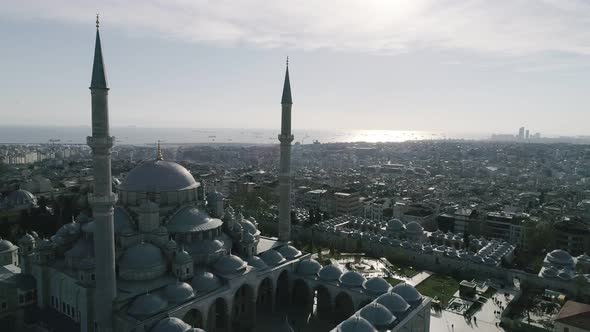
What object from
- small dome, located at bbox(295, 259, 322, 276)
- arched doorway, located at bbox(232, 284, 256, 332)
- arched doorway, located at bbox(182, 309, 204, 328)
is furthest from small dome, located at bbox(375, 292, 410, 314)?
arched doorway, located at bbox(182, 309, 204, 328)

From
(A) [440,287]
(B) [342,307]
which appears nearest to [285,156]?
(B) [342,307]

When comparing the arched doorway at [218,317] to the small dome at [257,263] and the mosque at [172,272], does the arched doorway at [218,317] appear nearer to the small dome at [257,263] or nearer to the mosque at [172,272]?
the mosque at [172,272]

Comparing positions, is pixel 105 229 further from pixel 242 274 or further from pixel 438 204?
pixel 438 204

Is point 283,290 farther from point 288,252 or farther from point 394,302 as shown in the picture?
point 394,302

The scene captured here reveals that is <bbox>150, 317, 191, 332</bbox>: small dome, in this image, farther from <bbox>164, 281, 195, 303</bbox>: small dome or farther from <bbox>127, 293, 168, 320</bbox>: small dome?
<bbox>164, 281, 195, 303</bbox>: small dome

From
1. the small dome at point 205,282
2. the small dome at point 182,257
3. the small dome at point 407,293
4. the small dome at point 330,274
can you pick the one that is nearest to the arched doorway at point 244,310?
the small dome at point 205,282
